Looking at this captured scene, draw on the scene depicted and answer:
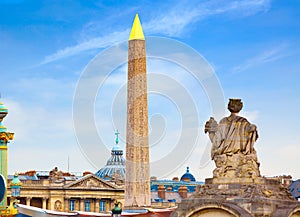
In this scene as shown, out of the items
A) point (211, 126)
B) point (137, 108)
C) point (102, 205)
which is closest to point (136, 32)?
point (137, 108)

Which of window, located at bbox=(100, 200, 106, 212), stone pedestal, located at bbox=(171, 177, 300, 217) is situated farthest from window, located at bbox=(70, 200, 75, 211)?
stone pedestal, located at bbox=(171, 177, 300, 217)

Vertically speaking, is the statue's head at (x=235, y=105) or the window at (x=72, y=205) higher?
the window at (x=72, y=205)

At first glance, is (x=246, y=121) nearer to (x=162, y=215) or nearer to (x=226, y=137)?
(x=226, y=137)

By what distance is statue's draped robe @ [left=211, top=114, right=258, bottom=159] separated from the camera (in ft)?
105

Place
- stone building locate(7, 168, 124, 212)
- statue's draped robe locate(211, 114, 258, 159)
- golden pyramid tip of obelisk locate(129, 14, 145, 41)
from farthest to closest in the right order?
stone building locate(7, 168, 124, 212), golden pyramid tip of obelisk locate(129, 14, 145, 41), statue's draped robe locate(211, 114, 258, 159)

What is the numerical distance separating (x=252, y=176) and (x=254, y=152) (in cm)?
119

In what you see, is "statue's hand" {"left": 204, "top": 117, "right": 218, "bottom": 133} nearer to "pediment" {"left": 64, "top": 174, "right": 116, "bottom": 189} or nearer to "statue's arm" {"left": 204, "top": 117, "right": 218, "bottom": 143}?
"statue's arm" {"left": 204, "top": 117, "right": 218, "bottom": 143}

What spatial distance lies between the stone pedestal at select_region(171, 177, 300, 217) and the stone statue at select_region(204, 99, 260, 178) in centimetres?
34

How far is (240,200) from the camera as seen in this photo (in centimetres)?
3031

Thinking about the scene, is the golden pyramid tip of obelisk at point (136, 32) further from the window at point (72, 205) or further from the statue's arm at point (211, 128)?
the window at point (72, 205)

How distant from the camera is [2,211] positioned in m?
54.2

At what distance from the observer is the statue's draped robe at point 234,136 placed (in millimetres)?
32094

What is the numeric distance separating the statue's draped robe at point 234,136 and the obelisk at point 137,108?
39.8m

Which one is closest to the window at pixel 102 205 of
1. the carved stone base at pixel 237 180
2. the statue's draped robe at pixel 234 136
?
the statue's draped robe at pixel 234 136
